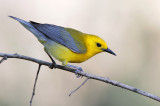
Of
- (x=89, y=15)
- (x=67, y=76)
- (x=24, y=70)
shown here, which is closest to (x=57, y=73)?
(x=67, y=76)

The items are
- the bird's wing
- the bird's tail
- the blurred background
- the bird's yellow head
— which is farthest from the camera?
the blurred background

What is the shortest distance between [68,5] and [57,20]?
26.4 inches

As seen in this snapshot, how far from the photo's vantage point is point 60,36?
6.07 metres

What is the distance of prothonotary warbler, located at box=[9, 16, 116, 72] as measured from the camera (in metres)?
5.65

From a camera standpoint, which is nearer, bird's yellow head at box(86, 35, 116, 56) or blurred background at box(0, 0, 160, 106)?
bird's yellow head at box(86, 35, 116, 56)

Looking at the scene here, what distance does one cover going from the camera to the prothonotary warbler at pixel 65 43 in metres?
5.65

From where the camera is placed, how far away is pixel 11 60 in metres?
8.16

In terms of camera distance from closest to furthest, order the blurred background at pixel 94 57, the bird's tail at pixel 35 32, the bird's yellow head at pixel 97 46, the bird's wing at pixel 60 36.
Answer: the bird's tail at pixel 35 32 → the bird's wing at pixel 60 36 → the bird's yellow head at pixel 97 46 → the blurred background at pixel 94 57

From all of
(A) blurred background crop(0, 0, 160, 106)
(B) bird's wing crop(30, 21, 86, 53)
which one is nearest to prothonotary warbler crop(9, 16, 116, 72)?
(B) bird's wing crop(30, 21, 86, 53)

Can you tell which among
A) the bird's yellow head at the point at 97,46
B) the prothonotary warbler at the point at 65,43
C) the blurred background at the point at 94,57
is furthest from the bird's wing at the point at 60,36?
the blurred background at the point at 94,57

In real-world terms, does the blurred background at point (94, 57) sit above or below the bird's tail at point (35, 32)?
below

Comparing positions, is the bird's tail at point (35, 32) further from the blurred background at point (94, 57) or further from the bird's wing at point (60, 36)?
the blurred background at point (94, 57)

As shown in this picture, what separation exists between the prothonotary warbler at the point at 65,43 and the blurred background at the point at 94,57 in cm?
216

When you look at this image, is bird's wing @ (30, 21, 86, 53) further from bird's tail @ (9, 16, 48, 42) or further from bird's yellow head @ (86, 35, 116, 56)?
bird's yellow head @ (86, 35, 116, 56)
